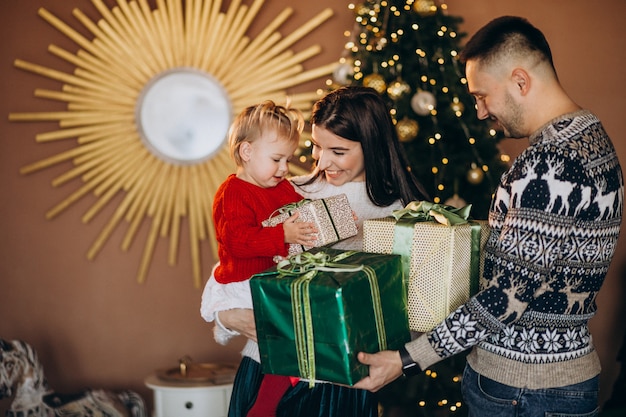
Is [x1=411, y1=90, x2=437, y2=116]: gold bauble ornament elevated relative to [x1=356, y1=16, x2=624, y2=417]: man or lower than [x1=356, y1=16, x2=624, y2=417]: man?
elevated

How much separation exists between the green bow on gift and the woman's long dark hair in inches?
15.7

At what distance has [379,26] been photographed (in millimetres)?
3053

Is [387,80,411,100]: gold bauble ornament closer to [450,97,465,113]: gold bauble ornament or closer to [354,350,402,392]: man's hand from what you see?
[450,97,465,113]: gold bauble ornament

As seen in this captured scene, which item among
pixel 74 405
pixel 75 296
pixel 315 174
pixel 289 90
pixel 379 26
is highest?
pixel 379 26

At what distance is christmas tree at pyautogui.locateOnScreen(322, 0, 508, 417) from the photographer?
2.96m

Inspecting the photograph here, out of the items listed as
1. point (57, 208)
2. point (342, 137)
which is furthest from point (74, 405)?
point (342, 137)

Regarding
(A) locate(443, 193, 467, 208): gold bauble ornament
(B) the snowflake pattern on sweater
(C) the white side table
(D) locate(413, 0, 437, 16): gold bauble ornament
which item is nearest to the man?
(B) the snowflake pattern on sweater

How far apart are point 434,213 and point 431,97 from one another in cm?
131

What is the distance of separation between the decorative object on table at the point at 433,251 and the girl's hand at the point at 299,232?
7.5 inches

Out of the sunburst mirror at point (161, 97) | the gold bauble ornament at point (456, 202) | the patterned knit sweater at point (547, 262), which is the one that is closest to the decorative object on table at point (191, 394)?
the sunburst mirror at point (161, 97)

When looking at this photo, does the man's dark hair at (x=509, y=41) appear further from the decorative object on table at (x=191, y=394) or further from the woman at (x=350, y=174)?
the decorative object on table at (x=191, y=394)

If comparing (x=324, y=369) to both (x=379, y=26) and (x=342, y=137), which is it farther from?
(x=379, y=26)

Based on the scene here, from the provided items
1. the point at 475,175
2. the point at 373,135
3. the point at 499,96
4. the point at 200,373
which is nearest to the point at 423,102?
the point at 475,175

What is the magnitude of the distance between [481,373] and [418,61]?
5.56 feet
